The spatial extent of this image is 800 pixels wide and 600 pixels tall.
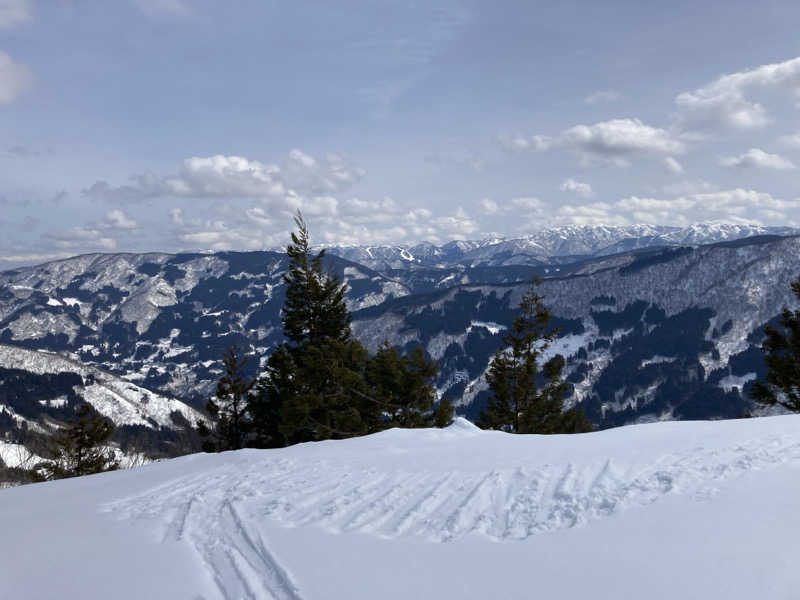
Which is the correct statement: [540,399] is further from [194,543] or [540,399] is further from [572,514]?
[194,543]

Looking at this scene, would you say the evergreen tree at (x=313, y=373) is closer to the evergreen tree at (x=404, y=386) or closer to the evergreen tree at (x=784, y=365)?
the evergreen tree at (x=404, y=386)

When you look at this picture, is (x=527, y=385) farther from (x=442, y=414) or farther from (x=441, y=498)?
(x=441, y=498)

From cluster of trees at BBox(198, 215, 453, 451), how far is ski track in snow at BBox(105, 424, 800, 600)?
15.1m

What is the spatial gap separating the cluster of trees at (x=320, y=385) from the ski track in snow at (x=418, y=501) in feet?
49.5

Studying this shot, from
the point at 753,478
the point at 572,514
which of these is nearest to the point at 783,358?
the point at 753,478

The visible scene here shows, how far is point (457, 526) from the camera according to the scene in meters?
7.46

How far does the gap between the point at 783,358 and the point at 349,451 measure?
27468 millimetres

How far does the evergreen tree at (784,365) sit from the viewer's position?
990 inches

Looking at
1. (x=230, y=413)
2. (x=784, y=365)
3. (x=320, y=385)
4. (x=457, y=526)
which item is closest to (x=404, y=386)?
(x=320, y=385)

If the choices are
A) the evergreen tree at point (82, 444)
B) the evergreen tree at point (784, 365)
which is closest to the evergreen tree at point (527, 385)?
the evergreen tree at point (784, 365)

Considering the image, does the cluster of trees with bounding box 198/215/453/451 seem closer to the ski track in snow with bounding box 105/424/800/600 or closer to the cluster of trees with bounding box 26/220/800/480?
the cluster of trees with bounding box 26/220/800/480

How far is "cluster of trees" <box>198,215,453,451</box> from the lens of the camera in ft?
88.4

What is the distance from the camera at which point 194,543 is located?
7.70 metres

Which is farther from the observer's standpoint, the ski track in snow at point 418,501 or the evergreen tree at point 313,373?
the evergreen tree at point 313,373
